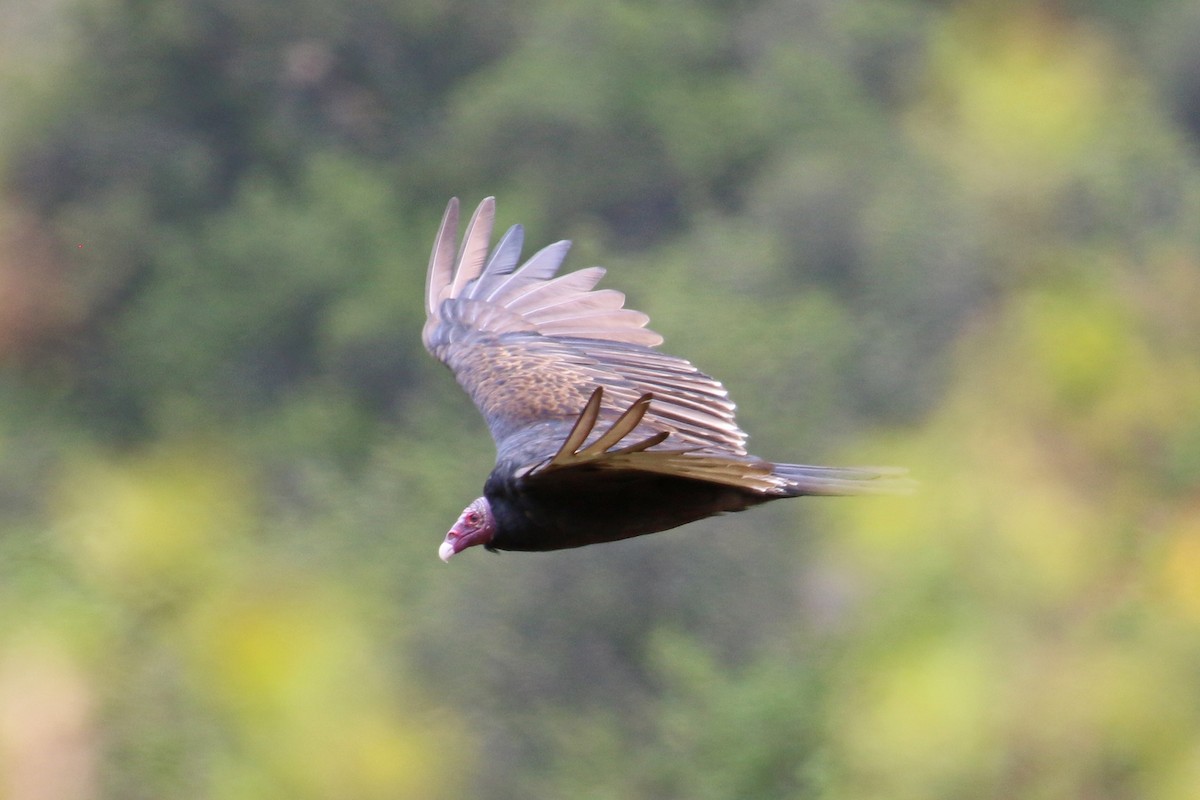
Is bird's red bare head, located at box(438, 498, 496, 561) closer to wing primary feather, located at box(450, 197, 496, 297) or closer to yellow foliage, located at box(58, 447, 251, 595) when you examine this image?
wing primary feather, located at box(450, 197, 496, 297)

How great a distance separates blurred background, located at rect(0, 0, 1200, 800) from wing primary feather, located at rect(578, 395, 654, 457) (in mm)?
9680

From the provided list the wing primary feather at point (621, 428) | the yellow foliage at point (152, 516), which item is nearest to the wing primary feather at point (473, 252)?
the wing primary feather at point (621, 428)

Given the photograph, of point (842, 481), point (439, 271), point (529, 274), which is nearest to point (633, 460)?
point (842, 481)

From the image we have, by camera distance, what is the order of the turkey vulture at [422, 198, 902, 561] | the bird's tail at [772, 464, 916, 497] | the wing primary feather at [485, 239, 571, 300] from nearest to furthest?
the turkey vulture at [422, 198, 902, 561] → the bird's tail at [772, 464, 916, 497] → the wing primary feather at [485, 239, 571, 300]

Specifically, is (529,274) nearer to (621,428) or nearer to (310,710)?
(621,428)

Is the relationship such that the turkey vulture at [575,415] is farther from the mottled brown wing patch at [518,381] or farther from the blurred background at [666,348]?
the blurred background at [666,348]

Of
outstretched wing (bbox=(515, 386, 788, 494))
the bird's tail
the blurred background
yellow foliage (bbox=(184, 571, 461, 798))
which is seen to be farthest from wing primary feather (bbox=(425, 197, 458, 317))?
yellow foliage (bbox=(184, 571, 461, 798))

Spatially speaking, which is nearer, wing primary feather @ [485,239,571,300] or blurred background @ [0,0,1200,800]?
wing primary feather @ [485,239,571,300]

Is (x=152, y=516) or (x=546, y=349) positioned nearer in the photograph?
(x=546, y=349)

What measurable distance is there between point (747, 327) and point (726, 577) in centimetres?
378

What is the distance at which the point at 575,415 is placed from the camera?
6574 millimetres

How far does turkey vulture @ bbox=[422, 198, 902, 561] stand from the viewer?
17.5 ft

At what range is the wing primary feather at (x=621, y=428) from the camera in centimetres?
486

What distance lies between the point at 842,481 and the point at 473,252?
2104 millimetres
